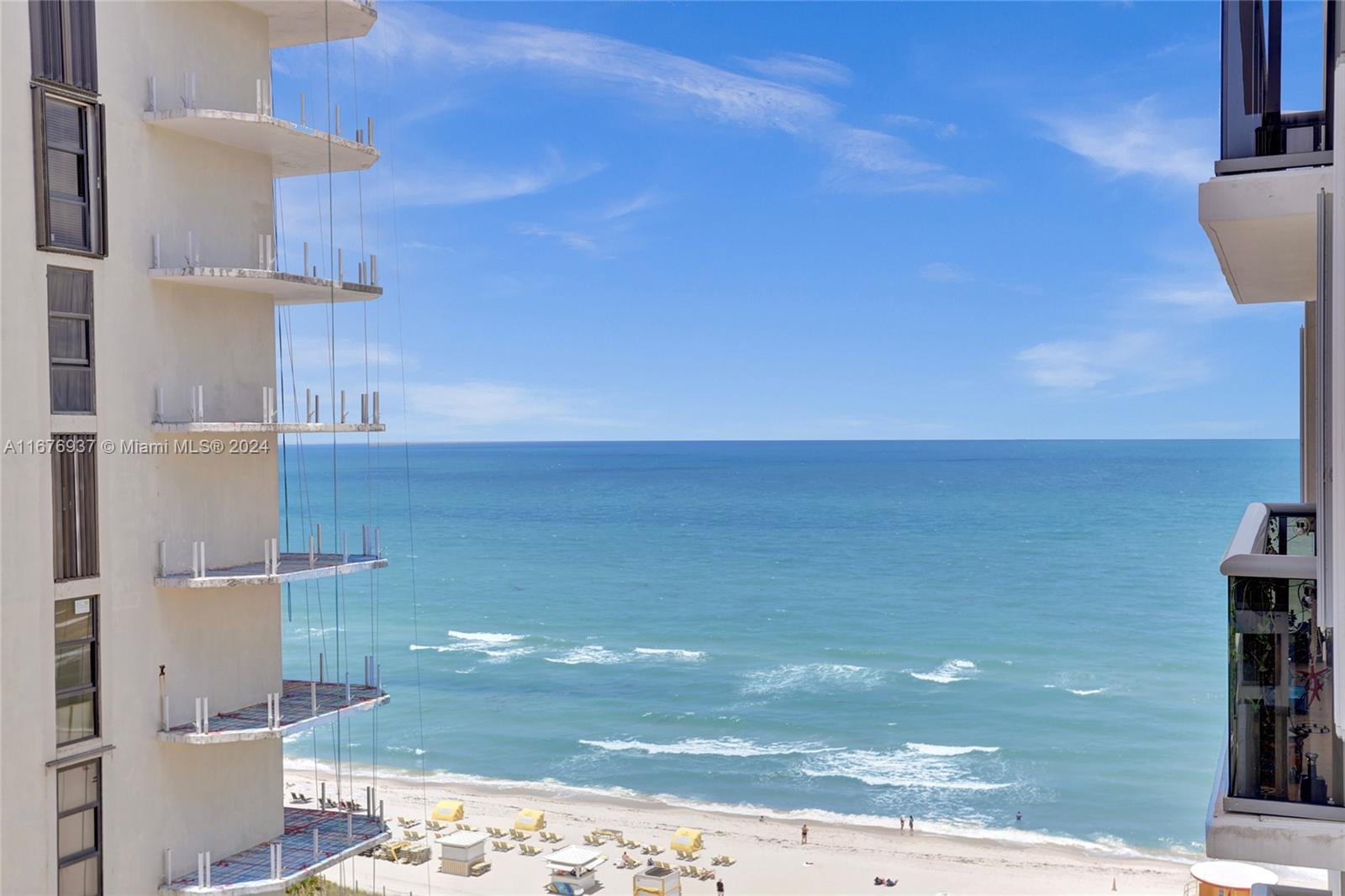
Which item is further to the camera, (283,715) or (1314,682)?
(283,715)

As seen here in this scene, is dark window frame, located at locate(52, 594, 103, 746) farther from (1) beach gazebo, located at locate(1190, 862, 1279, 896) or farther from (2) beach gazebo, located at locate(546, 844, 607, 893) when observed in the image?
(1) beach gazebo, located at locate(1190, 862, 1279, 896)

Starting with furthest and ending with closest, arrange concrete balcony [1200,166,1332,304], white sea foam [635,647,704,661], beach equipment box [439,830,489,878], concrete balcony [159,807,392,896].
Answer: white sea foam [635,647,704,661] < beach equipment box [439,830,489,878] < concrete balcony [159,807,392,896] < concrete balcony [1200,166,1332,304]

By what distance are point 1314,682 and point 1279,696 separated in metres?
0.19

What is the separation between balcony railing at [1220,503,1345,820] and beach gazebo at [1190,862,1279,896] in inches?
554

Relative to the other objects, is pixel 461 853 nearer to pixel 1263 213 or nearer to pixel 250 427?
pixel 250 427

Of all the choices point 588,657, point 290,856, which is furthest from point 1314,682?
point 588,657

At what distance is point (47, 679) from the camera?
9984mm

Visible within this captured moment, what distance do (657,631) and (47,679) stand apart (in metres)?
50.6

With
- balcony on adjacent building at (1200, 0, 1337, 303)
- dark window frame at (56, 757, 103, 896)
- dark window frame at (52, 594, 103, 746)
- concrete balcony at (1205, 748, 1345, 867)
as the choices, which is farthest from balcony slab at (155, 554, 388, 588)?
balcony on adjacent building at (1200, 0, 1337, 303)

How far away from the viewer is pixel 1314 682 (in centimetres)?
557

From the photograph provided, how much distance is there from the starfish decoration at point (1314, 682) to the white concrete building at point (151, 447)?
9199mm

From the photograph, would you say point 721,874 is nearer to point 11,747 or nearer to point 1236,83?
point 11,747

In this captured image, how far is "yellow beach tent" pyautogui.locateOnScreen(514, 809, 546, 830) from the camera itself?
93.5ft

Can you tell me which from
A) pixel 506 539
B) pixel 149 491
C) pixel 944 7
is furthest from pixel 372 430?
pixel 944 7
